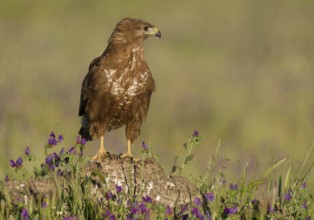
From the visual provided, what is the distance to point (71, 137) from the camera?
11.4 meters

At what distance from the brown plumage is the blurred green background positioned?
Result: 0.50m

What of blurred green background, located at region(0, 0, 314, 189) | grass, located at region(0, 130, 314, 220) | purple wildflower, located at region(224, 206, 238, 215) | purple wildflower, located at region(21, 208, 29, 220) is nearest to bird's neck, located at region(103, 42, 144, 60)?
blurred green background, located at region(0, 0, 314, 189)

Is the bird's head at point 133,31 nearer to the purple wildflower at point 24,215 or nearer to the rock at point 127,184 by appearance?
the rock at point 127,184

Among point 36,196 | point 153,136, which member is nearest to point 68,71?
point 153,136

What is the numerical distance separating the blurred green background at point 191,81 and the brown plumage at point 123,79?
496mm

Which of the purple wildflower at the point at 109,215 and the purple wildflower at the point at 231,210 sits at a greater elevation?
the purple wildflower at the point at 109,215

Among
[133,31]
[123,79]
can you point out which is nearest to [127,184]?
[123,79]

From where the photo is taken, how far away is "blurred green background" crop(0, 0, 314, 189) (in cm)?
1131

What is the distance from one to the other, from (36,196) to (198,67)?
11261 mm

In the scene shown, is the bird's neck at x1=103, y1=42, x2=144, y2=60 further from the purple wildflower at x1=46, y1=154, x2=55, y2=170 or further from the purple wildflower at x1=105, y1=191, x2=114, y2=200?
the purple wildflower at x1=105, y1=191, x2=114, y2=200

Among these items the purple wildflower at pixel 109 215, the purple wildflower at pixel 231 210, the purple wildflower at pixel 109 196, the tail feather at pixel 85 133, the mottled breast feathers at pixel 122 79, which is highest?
the mottled breast feathers at pixel 122 79

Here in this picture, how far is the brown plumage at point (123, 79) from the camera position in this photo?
690 cm

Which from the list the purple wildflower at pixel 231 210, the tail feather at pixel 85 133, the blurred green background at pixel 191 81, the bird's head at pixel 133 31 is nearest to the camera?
the purple wildflower at pixel 231 210

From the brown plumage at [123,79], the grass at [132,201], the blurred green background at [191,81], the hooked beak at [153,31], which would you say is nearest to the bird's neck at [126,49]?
the brown plumage at [123,79]
